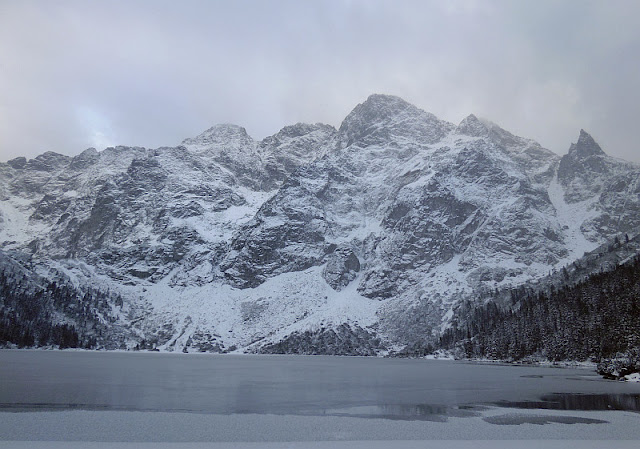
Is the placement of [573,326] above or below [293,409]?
above

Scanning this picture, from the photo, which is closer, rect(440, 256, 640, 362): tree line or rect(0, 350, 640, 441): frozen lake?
rect(0, 350, 640, 441): frozen lake

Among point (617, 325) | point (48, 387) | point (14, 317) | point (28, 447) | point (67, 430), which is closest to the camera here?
point (28, 447)

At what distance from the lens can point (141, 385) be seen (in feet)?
194

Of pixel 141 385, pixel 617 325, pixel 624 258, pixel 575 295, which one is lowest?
pixel 141 385

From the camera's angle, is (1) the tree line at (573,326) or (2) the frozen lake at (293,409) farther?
(1) the tree line at (573,326)

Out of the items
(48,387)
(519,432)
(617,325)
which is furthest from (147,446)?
(617,325)

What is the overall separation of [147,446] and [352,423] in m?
14.6

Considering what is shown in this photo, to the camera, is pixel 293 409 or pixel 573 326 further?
pixel 573 326

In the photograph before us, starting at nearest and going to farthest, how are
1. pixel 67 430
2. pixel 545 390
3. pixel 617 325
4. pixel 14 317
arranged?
1. pixel 67 430
2. pixel 545 390
3. pixel 617 325
4. pixel 14 317

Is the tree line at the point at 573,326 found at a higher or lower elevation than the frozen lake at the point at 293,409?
higher

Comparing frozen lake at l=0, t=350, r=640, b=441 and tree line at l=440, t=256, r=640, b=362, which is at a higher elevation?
tree line at l=440, t=256, r=640, b=362

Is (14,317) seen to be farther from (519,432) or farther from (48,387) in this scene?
(519,432)

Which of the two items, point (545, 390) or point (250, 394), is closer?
point (250, 394)

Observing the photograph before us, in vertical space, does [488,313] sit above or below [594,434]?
above
